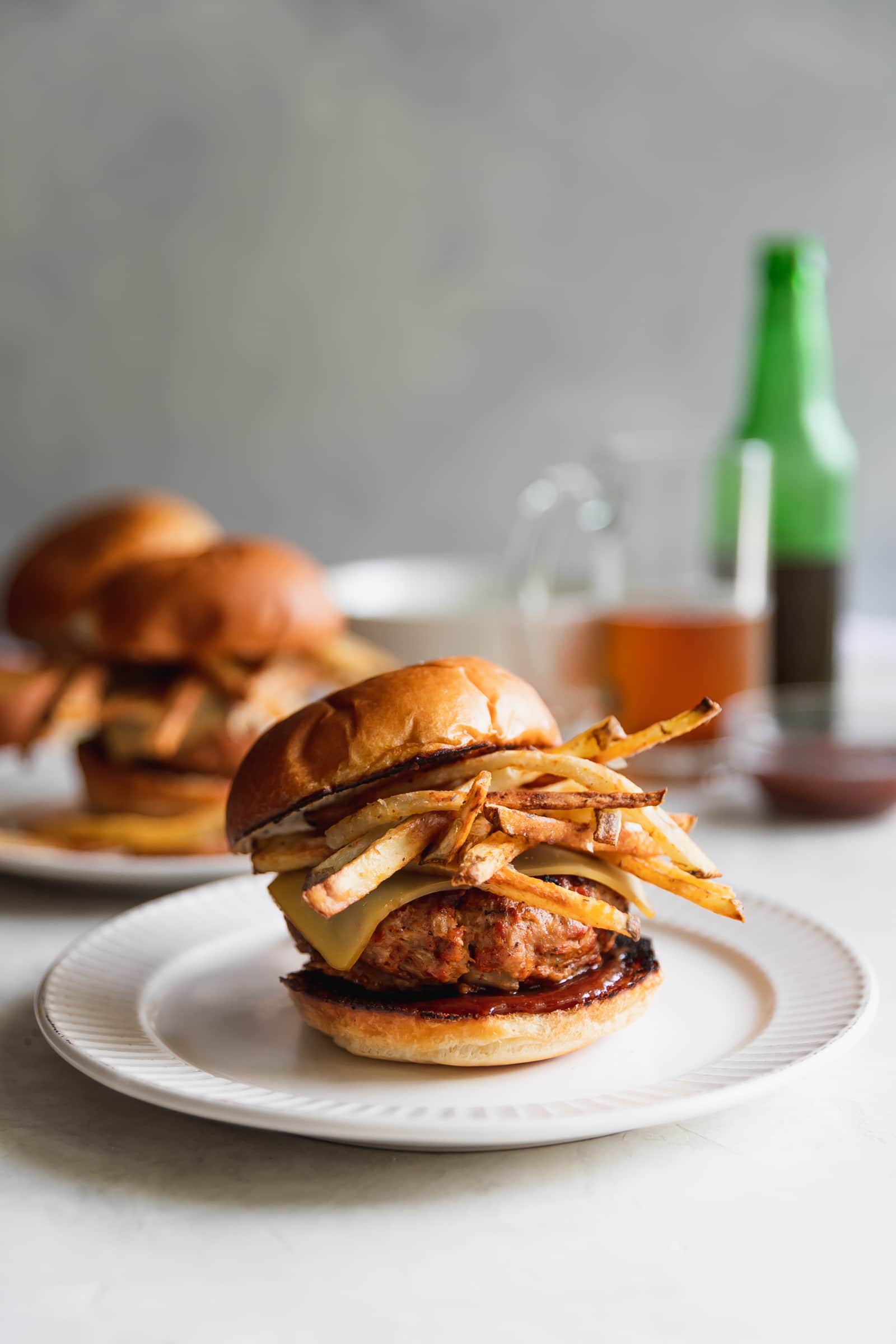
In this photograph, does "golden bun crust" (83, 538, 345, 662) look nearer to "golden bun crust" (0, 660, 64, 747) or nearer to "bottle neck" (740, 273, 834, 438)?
"golden bun crust" (0, 660, 64, 747)

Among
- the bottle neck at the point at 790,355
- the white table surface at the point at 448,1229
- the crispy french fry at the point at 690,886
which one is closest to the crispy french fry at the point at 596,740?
the crispy french fry at the point at 690,886

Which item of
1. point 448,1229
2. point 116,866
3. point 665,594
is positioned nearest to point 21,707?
point 116,866

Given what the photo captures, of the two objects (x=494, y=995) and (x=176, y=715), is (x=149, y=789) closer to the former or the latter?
(x=176, y=715)

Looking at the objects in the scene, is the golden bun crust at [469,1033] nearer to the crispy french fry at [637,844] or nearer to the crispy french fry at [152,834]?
the crispy french fry at [637,844]

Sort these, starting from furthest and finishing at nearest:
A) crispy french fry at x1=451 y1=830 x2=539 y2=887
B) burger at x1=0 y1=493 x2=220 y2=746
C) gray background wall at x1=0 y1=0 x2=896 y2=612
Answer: gray background wall at x1=0 y1=0 x2=896 y2=612
burger at x1=0 y1=493 x2=220 y2=746
crispy french fry at x1=451 y1=830 x2=539 y2=887

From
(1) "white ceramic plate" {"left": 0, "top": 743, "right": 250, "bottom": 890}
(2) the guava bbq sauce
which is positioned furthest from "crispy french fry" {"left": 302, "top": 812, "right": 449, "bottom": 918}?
(1) "white ceramic plate" {"left": 0, "top": 743, "right": 250, "bottom": 890}

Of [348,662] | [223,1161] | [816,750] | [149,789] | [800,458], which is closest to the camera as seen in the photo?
[223,1161]

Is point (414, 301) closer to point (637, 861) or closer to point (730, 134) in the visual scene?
point (730, 134)
